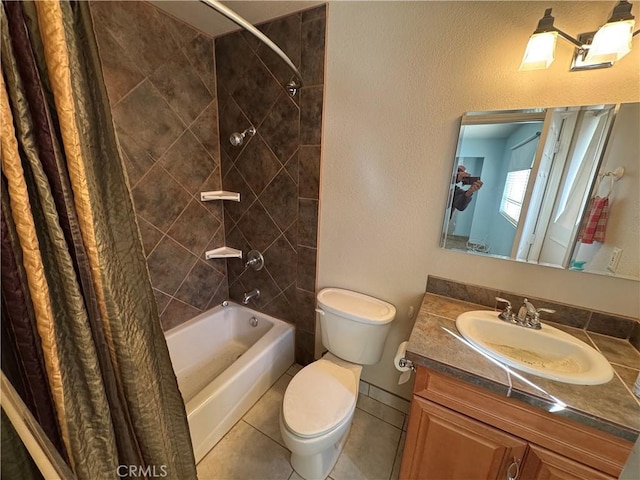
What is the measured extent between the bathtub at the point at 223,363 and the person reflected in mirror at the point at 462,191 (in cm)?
135

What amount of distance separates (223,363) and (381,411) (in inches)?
46.1

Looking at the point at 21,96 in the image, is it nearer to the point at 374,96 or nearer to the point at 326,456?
the point at 374,96

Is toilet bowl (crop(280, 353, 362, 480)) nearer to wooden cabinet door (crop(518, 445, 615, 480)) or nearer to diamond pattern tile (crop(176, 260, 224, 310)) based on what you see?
wooden cabinet door (crop(518, 445, 615, 480))

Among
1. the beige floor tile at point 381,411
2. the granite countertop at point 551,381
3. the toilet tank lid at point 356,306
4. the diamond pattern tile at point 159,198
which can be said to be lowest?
the beige floor tile at point 381,411

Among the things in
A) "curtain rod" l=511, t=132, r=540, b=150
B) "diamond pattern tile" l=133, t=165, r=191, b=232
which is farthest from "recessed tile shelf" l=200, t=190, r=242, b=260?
"curtain rod" l=511, t=132, r=540, b=150

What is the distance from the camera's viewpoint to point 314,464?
1229mm

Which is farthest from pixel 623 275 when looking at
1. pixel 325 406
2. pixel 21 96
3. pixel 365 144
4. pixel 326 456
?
pixel 21 96

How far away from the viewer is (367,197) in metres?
1.45

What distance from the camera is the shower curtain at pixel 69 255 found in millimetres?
458

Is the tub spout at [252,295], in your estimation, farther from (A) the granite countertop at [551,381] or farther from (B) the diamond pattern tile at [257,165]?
(A) the granite countertop at [551,381]

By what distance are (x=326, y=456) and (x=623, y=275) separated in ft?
5.00

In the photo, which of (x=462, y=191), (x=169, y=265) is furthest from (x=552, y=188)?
(x=169, y=265)

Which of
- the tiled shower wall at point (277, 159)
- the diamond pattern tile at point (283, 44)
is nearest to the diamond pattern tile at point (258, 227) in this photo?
the tiled shower wall at point (277, 159)

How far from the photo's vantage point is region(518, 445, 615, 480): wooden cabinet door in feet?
2.57
